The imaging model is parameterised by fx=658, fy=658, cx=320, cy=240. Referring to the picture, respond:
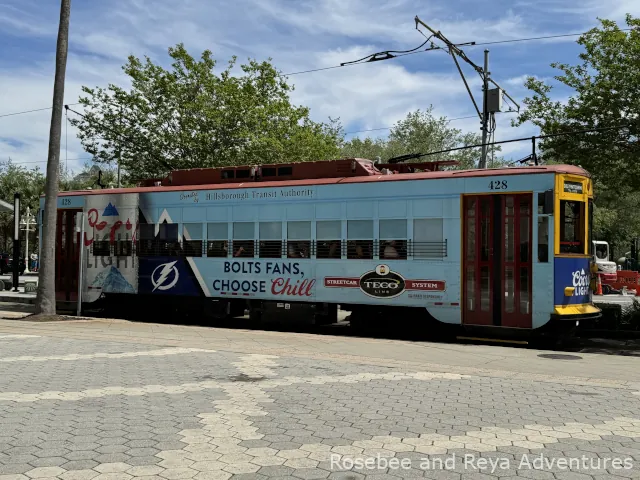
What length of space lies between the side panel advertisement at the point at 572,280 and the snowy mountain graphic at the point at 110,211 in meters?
10.9

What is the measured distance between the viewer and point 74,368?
8.72 m

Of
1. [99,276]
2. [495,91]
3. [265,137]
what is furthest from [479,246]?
[265,137]

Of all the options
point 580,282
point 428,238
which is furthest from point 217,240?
point 580,282

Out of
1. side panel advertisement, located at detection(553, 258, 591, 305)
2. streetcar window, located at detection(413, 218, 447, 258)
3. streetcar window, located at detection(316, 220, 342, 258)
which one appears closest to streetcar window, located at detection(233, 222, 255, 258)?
streetcar window, located at detection(316, 220, 342, 258)

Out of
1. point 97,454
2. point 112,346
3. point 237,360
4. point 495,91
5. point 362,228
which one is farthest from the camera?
point 495,91

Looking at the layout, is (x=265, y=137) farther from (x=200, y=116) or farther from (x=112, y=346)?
(x=112, y=346)

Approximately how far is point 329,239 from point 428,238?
221 centimetres

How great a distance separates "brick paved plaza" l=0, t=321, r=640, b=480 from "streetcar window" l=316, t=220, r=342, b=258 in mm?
3407

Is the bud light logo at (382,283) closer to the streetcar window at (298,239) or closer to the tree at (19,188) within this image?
the streetcar window at (298,239)

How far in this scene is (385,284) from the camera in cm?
1333

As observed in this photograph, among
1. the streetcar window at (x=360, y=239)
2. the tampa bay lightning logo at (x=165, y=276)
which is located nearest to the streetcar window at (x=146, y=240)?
the tampa bay lightning logo at (x=165, y=276)

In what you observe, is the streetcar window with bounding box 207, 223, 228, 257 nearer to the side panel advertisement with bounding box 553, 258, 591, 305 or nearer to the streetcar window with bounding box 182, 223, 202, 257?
the streetcar window with bounding box 182, 223, 202, 257

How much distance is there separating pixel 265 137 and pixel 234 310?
11832mm

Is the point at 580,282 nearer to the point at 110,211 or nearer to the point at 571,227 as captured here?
the point at 571,227
